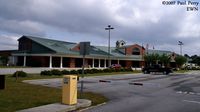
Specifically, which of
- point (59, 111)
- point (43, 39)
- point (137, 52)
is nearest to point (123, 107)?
point (59, 111)

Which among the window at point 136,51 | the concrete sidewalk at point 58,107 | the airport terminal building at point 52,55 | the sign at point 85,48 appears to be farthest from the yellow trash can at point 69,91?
the window at point 136,51

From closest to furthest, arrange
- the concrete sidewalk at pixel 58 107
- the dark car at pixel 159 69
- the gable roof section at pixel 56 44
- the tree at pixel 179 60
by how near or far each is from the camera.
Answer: the concrete sidewalk at pixel 58 107 → the dark car at pixel 159 69 → the gable roof section at pixel 56 44 → the tree at pixel 179 60

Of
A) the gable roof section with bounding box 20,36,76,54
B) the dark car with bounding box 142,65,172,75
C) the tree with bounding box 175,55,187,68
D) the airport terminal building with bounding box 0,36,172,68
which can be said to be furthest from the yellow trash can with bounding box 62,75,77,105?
the tree with bounding box 175,55,187,68

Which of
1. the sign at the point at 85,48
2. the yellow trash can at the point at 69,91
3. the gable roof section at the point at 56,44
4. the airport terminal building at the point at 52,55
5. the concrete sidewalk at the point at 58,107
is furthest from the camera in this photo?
the gable roof section at the point at 56,44

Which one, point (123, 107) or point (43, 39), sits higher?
point (43, 39)

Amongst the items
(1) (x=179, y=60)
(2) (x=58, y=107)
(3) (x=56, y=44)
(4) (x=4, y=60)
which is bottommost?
(2) (x=58, y=107)

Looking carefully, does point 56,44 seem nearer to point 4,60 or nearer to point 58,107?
point 4,60

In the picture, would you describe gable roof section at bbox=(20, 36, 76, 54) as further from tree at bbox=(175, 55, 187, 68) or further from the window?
tree at bbox=(175, 55, 187, 68)

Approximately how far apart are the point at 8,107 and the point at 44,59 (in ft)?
178

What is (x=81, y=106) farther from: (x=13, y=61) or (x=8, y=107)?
(x=13, y=61)

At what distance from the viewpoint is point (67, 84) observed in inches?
542

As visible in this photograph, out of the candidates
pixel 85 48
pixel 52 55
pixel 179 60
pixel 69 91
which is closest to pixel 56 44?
pixel 52 55

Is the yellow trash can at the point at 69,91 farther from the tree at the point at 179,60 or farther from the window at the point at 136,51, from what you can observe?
the tree at the point at 179,60

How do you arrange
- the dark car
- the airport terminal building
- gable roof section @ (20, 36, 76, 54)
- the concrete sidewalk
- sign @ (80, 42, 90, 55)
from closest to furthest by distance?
the concrete sidewalk, sign @ (80, 42, 90, 55), the dark car, the airport terminal building, gable roof section @ (20, 36, 76, 54)
